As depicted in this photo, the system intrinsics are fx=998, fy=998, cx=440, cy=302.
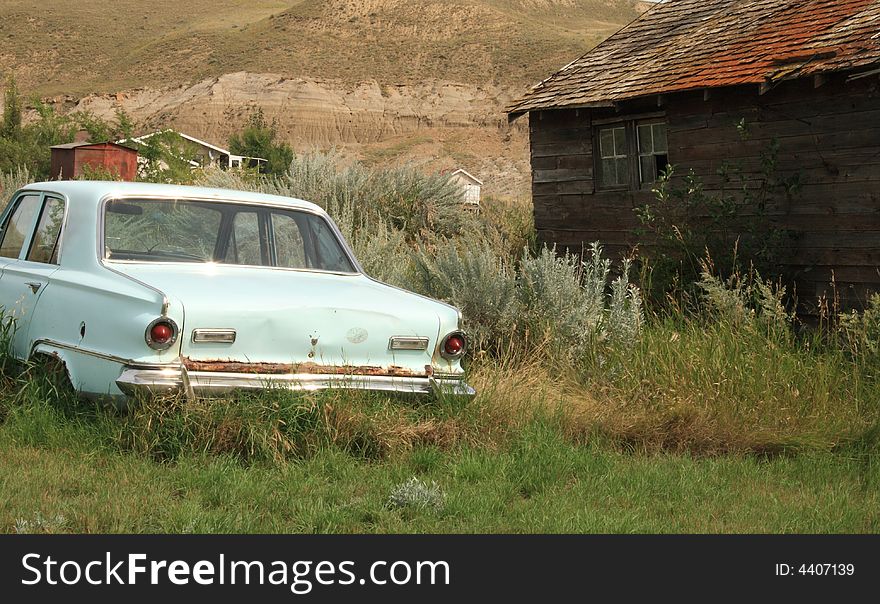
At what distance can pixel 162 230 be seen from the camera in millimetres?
6129

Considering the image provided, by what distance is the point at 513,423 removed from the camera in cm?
595

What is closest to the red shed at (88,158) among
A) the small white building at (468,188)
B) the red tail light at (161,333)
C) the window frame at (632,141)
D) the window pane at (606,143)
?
the small white building at (468,188)

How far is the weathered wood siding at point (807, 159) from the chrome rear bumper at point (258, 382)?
20.1ft

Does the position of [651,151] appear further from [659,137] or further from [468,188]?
[468,188]

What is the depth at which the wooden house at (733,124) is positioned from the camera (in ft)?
33.4

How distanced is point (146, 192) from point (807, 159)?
751 cm

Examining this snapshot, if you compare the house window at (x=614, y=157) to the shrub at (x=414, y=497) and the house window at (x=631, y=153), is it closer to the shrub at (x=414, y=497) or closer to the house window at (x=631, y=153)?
the house window at (x=631, y=153)

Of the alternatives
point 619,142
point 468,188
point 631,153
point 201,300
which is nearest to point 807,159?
point 631,153

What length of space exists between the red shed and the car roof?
1923cm

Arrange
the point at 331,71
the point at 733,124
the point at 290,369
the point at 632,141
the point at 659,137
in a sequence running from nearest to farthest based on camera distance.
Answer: the point at 290,369 < the point at 733,124 < the point at 659,137 < the point at 632,141 < the point at 331,71

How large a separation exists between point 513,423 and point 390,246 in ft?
13.1

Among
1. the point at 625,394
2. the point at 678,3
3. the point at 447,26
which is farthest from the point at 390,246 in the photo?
the point at 447,26

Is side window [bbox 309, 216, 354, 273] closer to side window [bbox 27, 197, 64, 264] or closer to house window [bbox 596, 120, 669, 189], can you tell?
side window [bbox 27, 197, 64, 264]
